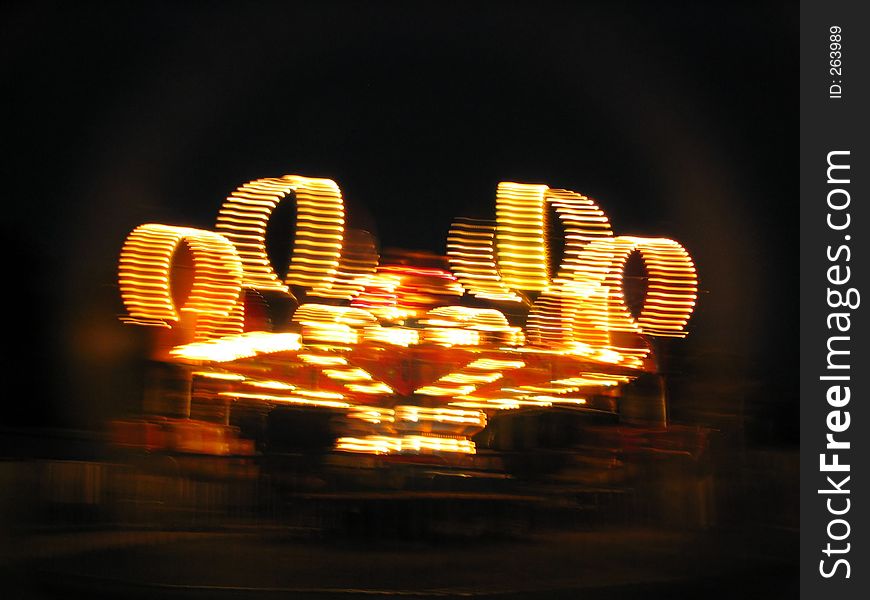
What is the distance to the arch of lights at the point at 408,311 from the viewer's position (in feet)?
31.8

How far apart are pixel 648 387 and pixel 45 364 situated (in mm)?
12900

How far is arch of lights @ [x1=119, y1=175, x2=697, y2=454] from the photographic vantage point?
31.8 ft

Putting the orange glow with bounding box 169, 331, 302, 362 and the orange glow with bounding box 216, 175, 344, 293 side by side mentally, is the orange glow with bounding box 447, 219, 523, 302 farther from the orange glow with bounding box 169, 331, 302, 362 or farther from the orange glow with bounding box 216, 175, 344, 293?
the orange glow with bounding box 169, 331, 302, 362

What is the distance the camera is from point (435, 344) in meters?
10.2

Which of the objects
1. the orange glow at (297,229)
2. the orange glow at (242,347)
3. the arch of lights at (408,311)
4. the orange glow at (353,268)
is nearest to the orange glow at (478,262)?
the arch of lights at (408,311)

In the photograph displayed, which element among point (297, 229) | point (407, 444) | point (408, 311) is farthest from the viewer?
point (407, 444)

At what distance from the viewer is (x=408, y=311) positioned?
390 inches

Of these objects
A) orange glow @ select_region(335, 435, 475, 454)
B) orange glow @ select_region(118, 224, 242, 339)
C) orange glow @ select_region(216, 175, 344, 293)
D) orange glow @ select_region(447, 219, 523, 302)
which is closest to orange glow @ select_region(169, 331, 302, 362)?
orange glow @ select_region(118, 224, 242, 339)

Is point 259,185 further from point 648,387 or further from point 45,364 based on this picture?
point 45,364

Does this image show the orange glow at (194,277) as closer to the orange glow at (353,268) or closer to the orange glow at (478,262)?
the orange glow at (353,268)

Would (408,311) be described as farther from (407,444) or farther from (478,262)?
(407,444)

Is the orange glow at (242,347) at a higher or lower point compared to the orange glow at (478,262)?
lower

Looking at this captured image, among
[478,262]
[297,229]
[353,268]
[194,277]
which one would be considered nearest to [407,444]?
[353,268]
